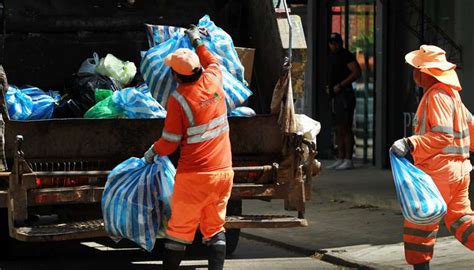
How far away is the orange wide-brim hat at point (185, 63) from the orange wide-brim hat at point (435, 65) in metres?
1.38

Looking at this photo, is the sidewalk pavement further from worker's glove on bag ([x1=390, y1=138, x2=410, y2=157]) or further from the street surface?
worker's glove on bag ([x1=390, y1=138, x2=410, y2=157])

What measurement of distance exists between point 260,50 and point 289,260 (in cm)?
165

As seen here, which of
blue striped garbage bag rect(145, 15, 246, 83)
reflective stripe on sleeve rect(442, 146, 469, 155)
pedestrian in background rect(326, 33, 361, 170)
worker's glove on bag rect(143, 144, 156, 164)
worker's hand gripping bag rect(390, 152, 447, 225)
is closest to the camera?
worker's hand gripping bag rect(390, 152, 447, 225)

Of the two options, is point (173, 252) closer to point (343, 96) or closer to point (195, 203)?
point (195, 203)

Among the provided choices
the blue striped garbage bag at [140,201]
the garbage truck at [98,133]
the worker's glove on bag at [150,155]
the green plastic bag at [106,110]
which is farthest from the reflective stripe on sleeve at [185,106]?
the green plastic bag at [106,110]

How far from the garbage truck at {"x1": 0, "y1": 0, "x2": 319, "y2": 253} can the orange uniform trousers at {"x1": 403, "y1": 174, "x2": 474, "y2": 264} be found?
118cm

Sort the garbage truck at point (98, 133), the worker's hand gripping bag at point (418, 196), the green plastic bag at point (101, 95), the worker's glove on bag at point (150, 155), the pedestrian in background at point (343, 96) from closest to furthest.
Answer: the worker's hand gripping bag at point (418, 196), the worker's glove on bag at point (150, 155), the garbage truck at point (98, 133), the green plastic bag at point (101, 95), the pedestrian in background at point (343, 96)

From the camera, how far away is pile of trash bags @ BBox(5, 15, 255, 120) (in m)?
8.83

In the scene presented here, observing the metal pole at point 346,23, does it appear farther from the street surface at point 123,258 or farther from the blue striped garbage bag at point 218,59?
the blue striped garbage bag at point 218,59

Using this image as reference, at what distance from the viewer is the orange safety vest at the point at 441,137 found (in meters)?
7.80

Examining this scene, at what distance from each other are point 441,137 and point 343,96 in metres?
8.41

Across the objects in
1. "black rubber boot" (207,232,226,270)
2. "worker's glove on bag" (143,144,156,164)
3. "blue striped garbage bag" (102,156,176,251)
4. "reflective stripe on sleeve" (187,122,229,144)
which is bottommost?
"black rubber boot" (207,232,226,270)

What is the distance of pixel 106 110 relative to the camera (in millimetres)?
8930

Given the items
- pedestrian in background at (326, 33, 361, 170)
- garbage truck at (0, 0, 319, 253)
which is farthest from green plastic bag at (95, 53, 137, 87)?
pedestrian in background at (326, 33, 361, 170)
